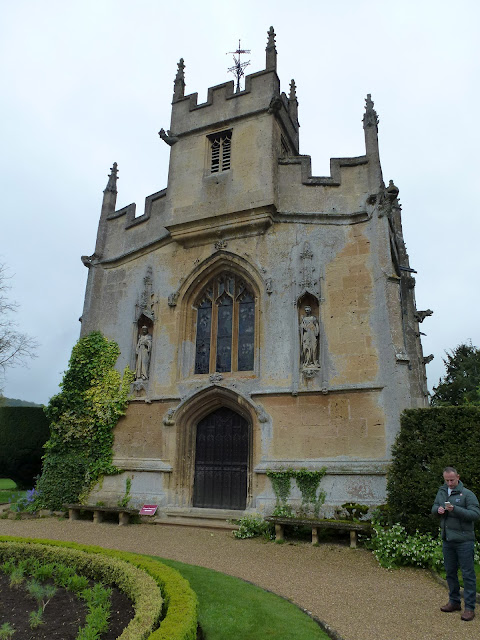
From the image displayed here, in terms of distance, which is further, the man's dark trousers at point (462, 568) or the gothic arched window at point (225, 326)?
the gothic arched window at point (225, 326)

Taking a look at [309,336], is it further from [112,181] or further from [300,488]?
[112,181]

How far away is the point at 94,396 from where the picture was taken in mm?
12109

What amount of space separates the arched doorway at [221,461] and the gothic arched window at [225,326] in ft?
4.12

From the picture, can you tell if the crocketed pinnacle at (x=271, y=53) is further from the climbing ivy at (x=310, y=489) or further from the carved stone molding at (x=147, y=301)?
the climbing ivy at (x=310, y=489)

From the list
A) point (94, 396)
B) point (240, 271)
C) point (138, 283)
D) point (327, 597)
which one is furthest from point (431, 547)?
point (138, 283)

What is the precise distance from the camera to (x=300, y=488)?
952 centimetres

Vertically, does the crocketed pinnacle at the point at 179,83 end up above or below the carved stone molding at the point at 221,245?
above

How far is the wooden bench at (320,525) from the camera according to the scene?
312 inches

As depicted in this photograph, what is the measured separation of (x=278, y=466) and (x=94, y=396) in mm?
5382

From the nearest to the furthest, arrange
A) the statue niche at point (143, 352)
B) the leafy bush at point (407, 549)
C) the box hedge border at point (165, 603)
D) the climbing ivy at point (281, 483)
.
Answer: the box hedge border at point (165, 603) < the leafy bush at point (407, 549) < the climbing ivy at point (281, 483) < the statue niche at point (143, 352)

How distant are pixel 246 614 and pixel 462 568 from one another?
2.32 m

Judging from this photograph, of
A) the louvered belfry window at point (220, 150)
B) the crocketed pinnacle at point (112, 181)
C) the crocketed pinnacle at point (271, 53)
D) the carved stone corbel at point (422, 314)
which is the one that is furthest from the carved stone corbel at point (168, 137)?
the carved stone corbel at point (422, 314)

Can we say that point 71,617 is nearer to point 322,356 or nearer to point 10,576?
point 10,576

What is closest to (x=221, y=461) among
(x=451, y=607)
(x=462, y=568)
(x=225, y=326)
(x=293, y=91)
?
(x=225, y=326)
